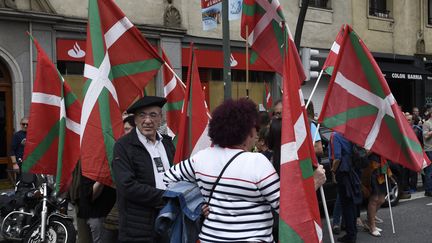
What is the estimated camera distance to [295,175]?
3.09 metres

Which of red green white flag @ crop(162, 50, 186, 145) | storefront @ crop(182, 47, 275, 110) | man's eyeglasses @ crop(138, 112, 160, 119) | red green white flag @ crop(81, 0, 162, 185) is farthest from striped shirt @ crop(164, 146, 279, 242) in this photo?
storefront @ crop(182, 47, 275, 110)

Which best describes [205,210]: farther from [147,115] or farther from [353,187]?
[353,187]

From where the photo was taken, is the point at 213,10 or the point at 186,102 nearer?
the point at 186,102

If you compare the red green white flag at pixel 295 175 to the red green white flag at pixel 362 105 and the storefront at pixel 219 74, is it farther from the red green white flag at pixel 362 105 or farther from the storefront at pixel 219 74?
the storefront at pixel 219 74

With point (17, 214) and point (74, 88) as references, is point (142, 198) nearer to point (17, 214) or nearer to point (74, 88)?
point (17, 214)

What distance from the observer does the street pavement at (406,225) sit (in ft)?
24.2


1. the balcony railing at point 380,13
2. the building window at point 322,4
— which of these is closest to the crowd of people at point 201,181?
the building window at point 322,4

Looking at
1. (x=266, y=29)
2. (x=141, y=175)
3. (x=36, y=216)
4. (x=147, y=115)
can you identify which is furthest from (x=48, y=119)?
(x=266, y=29)

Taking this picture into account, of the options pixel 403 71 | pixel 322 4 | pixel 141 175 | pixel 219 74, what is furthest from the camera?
pixel 403 71

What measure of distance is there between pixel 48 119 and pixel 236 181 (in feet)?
10.9

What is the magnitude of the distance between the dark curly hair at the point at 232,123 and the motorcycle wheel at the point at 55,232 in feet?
13.7

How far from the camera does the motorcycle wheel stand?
659cm

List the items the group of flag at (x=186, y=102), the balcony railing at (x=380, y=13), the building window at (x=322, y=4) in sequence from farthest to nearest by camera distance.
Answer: the balcony railing at (x=380, y=13) < the building window at (x=322, y=4) < the group of flag at (x=186, y=102)

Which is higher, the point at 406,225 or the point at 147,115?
the point at 147,115
